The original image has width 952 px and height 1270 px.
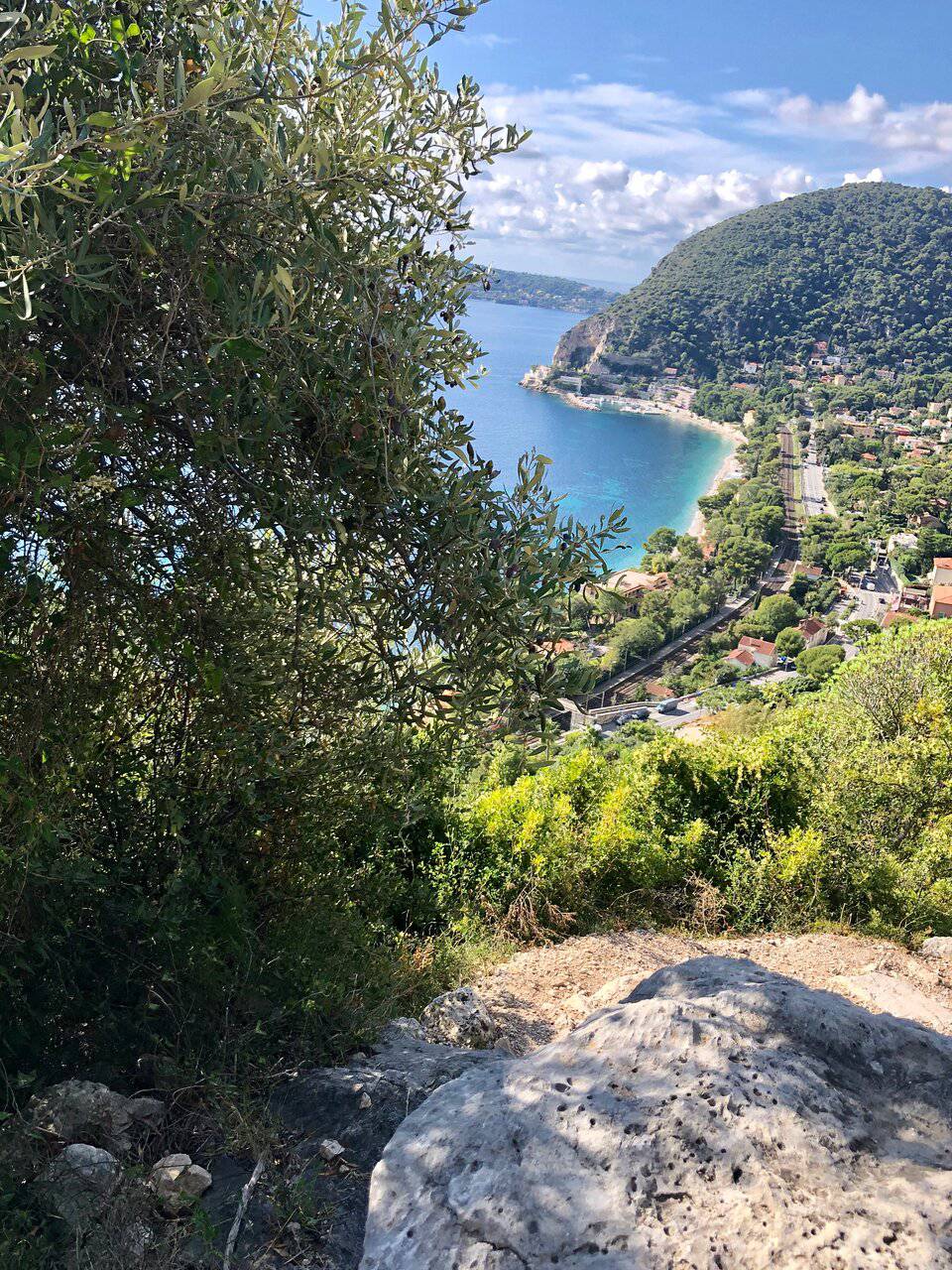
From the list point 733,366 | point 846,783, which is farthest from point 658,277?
point 846,783

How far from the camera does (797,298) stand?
12756 centimetres

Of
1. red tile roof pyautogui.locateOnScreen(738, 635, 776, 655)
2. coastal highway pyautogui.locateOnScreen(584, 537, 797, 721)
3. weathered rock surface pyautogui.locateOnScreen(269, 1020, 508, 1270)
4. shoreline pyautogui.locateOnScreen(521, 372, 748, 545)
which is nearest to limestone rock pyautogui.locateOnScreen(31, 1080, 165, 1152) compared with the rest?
weathered rock surface pyautogui.locateOnScreen(269, 1020, 508, 1270)

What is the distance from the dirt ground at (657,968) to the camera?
4469 millimetres

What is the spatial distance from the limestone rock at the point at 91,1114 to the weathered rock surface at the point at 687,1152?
965mm

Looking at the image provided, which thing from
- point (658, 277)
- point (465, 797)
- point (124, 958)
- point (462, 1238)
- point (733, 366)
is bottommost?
point (465, 797)

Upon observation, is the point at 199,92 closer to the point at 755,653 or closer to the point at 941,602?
the point at 941,602

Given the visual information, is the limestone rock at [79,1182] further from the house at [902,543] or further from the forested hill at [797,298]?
the forested hill at [797,298]

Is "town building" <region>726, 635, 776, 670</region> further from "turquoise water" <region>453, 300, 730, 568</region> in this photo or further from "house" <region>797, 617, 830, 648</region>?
"turquoise water" <region>453, 300, 730, 568</region>

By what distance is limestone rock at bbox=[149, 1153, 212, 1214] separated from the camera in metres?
2.24

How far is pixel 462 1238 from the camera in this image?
5.84 feet

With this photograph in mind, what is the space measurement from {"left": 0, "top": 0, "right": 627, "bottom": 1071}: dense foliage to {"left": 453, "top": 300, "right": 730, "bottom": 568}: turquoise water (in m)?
47.8

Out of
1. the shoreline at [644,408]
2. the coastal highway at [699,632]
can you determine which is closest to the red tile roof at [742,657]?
the coastal highway at [699,632]

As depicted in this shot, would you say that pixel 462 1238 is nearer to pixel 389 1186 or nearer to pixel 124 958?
pixel 389 1186

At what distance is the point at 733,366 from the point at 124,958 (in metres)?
133
